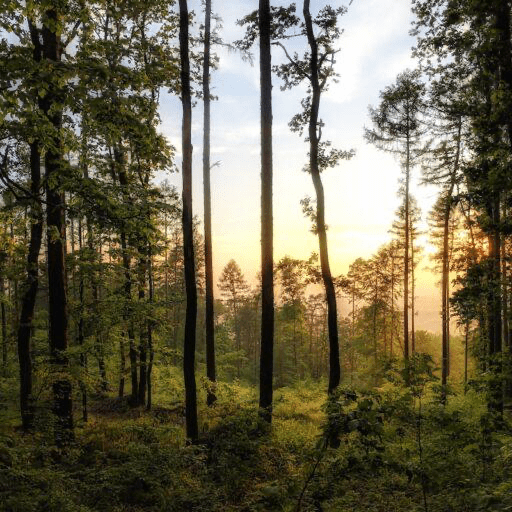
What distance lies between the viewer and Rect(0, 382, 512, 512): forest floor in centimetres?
398

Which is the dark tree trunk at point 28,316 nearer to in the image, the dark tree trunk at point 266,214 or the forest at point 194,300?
the forest at point 194,300

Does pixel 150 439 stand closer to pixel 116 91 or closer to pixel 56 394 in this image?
pixel 56 394

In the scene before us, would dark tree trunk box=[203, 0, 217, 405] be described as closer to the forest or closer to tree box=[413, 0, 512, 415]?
the forest

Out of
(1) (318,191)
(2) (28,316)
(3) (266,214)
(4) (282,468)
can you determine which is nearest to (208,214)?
(3) (266,214)

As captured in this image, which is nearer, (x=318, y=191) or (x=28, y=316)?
(x=318, y=191)

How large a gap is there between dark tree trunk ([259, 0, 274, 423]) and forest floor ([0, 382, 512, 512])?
4.65 ft

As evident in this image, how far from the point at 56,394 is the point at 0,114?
23.0ft

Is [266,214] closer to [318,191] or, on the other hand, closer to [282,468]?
[318,191]

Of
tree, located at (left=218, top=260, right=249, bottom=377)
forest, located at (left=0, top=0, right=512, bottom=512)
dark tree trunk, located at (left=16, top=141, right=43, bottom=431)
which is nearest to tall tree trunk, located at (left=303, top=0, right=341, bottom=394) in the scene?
forest, located at (left=0, top=0, right=512, bottom=512)

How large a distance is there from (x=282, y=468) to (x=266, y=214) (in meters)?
6.38

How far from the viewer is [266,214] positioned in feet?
35.8

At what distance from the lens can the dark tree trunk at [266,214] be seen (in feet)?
35.2

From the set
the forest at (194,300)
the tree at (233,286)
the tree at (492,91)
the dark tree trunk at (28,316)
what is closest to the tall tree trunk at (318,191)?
the forest at (194,300)

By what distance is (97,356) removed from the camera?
11.9m
